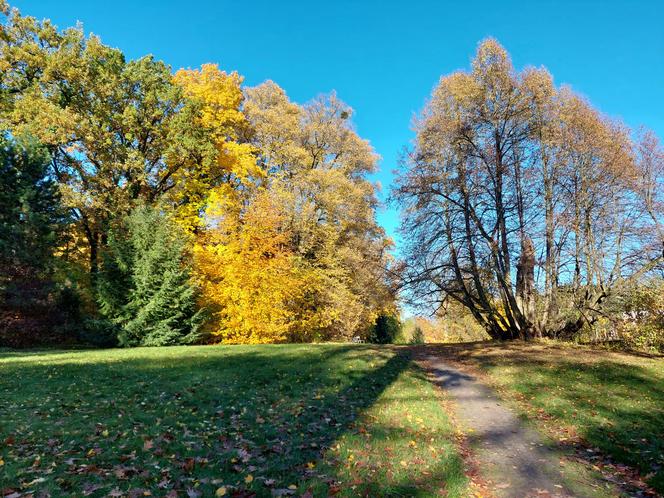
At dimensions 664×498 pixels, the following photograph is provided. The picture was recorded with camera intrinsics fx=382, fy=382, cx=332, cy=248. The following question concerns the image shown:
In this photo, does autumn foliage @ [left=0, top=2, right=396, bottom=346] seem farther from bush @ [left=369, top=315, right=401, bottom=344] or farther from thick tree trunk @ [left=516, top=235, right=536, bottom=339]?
bush @ [left=369, top=315, right=401, bottom=344]

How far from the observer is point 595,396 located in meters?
9.37

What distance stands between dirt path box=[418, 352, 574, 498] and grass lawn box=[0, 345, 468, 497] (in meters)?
0.54

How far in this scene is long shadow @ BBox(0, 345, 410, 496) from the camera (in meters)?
4.70

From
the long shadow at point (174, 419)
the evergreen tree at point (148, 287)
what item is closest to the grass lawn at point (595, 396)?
the long shadow at point (174, 419)

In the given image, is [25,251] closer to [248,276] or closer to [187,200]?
[187,200]

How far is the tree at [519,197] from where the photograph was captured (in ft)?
59.7


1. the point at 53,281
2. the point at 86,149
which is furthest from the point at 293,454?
the point at 86,149

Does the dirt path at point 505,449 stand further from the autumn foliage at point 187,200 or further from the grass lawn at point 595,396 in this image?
the autumn foliage at point 187,200

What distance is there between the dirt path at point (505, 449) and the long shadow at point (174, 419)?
7.17 ft

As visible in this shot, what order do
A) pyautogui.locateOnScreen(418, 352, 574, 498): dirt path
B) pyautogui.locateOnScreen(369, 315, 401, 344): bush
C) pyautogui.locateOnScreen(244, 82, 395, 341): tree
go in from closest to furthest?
pyautogui.locateOnScreen(418, 352, 574, 498): dirt path
pyautogui.locateOnScreen(244, 82, 395, 341): tree
pyautogui.locateOnScreen(369, 315, 401, 344): bush

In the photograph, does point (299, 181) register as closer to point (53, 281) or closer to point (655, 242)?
point (53, 281)

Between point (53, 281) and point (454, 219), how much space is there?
2270 cm

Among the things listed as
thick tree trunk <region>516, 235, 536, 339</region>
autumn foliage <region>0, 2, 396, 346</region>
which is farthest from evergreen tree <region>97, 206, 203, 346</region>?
thick tree trunk <region>516, 235, 536, 339</region>

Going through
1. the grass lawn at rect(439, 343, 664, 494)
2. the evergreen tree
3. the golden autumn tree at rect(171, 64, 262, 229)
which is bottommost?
the grass lawn at rect(439, 343, 664, 494)
